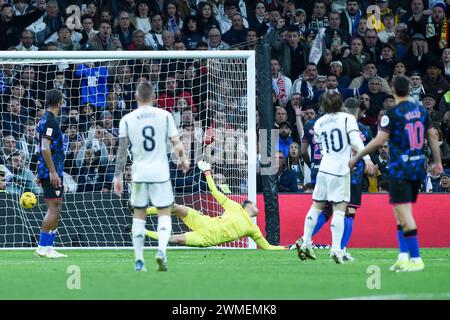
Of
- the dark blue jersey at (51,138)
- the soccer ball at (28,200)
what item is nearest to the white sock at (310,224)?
the dark blue jersey at (51,138)

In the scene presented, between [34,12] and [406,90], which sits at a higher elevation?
[34,12]

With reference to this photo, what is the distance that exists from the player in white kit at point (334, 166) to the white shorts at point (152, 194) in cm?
251

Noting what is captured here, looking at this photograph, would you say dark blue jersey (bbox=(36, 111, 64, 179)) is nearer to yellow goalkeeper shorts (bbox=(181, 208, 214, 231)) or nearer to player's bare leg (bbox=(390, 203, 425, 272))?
yellow goalkeeper shorts (bbox=(181, 208, 214, 231))

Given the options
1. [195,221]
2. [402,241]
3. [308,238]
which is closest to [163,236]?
[402,241]

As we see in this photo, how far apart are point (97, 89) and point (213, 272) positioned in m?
8.44

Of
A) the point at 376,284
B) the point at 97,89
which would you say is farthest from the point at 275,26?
the point at 376,284

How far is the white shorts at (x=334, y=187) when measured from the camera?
44.4ft

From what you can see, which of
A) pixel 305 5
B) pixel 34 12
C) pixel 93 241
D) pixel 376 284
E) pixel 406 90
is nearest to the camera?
pixel 376 284

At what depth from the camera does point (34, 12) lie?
21.9 metres

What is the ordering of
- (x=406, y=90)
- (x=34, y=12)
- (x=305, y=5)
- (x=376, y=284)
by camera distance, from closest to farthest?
(x=376, y=284) → (x=406, y=90) → (x=34, y=12) → (x=305, y=5)

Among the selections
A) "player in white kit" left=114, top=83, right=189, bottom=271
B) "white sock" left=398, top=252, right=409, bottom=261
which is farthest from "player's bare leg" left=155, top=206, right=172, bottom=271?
"white sock" left=398, top=252, right=409, bottom=261

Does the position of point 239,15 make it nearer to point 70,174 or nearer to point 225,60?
point 225,60

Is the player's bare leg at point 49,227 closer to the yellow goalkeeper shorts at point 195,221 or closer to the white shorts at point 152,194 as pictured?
the yellow goalkeeper shorts at point 195,221

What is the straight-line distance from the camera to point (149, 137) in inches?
460
